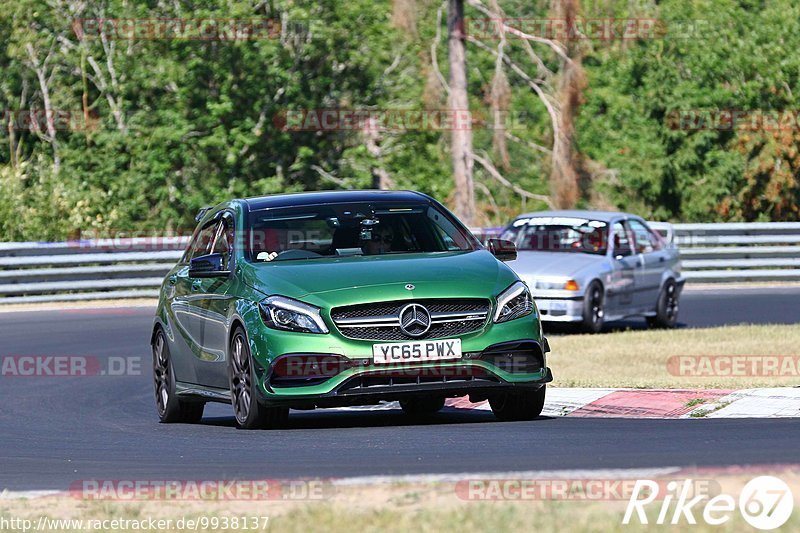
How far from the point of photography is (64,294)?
26875 mm

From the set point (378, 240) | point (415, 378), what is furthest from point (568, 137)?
point (415, 378)

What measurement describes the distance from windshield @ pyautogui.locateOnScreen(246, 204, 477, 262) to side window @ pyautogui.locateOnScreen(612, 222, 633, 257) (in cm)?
1024

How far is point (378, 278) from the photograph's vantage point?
10523 millimetres

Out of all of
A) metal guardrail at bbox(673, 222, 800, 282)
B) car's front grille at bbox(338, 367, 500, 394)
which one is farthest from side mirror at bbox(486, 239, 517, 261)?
metal guardrail at bbox(673, 222, 800, 282)

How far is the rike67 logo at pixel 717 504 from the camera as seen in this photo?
641 cm

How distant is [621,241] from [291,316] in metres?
12.3

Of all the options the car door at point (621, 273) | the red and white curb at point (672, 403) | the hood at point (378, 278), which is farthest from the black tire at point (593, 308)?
the hood at point (378, 278)

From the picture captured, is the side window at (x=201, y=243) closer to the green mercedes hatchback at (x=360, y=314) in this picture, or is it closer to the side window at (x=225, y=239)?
the side window at (x=225, y=239)

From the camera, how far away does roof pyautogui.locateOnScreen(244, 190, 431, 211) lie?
11.9 m

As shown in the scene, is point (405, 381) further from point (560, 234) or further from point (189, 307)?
point (560, 234)

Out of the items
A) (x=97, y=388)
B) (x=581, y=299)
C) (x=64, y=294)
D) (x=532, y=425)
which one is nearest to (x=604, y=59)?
(x=64, y=294)

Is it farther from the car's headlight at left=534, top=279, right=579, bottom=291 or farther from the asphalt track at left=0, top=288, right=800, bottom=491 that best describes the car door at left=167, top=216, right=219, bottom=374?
the car's headlight at left=534, top=279, right=579, bottom=291

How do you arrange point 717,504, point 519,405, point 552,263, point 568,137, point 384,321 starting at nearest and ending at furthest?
point 717,504
point 384,321
point 519,405
point 552,263
point 568,137

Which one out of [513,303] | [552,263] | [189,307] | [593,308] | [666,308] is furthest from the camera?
[666,308]
